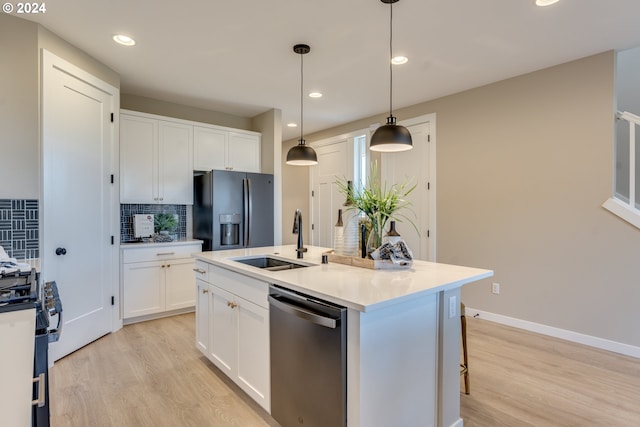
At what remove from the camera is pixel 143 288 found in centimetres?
362

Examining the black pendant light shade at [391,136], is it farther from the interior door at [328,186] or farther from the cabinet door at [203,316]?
the interior door at [328,186]

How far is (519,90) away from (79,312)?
4816mm

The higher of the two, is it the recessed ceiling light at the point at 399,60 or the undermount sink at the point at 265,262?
the recessed ceiling light at the point at 399,60

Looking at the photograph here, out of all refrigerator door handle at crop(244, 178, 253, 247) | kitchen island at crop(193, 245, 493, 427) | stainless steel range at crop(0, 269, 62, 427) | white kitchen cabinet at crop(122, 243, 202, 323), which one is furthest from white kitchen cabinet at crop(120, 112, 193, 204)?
stainless steel range at crop(0, 269, 62, 427)

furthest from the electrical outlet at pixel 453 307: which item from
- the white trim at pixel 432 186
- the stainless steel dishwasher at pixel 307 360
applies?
the white trim at pixel 432 186

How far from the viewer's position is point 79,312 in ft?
9.64

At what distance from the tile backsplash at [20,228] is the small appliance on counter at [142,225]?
126cm

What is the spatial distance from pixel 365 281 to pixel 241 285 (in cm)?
84

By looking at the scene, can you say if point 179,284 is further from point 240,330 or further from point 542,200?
point 542,200

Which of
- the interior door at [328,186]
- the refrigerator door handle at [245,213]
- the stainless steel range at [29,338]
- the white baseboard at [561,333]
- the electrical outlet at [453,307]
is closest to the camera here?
the stainless steel range at [29,338]

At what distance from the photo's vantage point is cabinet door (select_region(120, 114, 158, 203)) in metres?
3.69

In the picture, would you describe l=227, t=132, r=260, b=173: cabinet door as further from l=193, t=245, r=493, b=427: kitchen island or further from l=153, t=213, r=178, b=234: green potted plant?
l=193, t=245, r=493, b=427: kitchen island

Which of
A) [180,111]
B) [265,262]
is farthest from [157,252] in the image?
[180,111]

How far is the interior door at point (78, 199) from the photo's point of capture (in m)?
2.65
